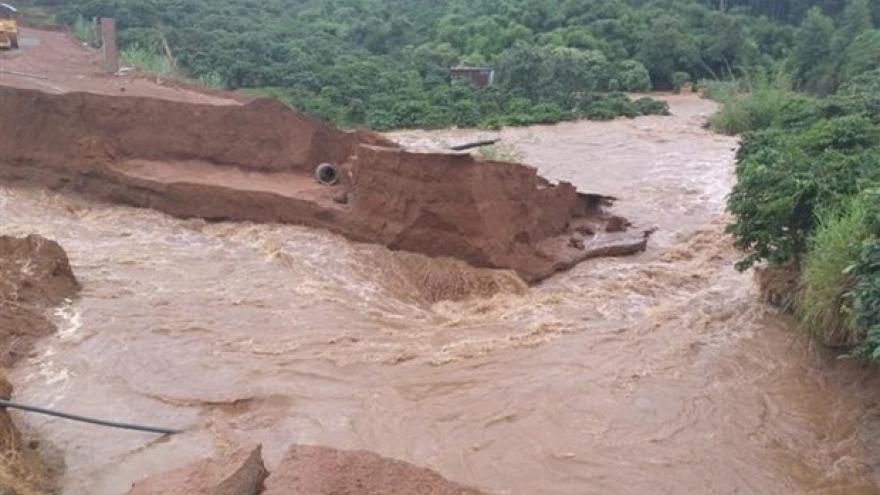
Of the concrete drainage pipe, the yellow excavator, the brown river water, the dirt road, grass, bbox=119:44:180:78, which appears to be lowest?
the brown river water

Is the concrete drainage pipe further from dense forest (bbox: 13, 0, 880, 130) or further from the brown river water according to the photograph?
dense forest (bbox: 13, 0, 880, 130)

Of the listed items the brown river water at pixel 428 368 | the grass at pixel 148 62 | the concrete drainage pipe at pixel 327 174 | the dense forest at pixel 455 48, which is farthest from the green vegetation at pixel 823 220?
the dense forest at pixel 455 48

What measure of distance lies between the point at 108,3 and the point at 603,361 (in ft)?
111

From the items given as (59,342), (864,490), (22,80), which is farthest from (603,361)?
(22,80)

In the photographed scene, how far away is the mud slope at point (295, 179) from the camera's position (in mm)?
11586

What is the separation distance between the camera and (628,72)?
3812 centimetres

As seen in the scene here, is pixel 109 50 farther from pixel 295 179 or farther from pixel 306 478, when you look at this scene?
pixel 306 478

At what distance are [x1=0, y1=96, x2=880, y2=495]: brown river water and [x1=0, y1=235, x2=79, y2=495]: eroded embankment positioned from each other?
0.65 ft

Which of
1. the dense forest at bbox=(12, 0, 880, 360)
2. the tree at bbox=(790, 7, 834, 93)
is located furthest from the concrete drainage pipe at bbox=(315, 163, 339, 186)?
the tree at bbox=(790, 7, 834, 93)

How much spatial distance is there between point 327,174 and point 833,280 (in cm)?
783

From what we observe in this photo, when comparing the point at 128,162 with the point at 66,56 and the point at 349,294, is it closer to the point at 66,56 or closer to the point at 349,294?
the point at 349,294

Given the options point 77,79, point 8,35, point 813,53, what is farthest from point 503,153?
point 813,53

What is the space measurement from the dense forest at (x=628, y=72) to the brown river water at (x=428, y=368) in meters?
0.99

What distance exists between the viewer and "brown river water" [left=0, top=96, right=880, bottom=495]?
676 cm
